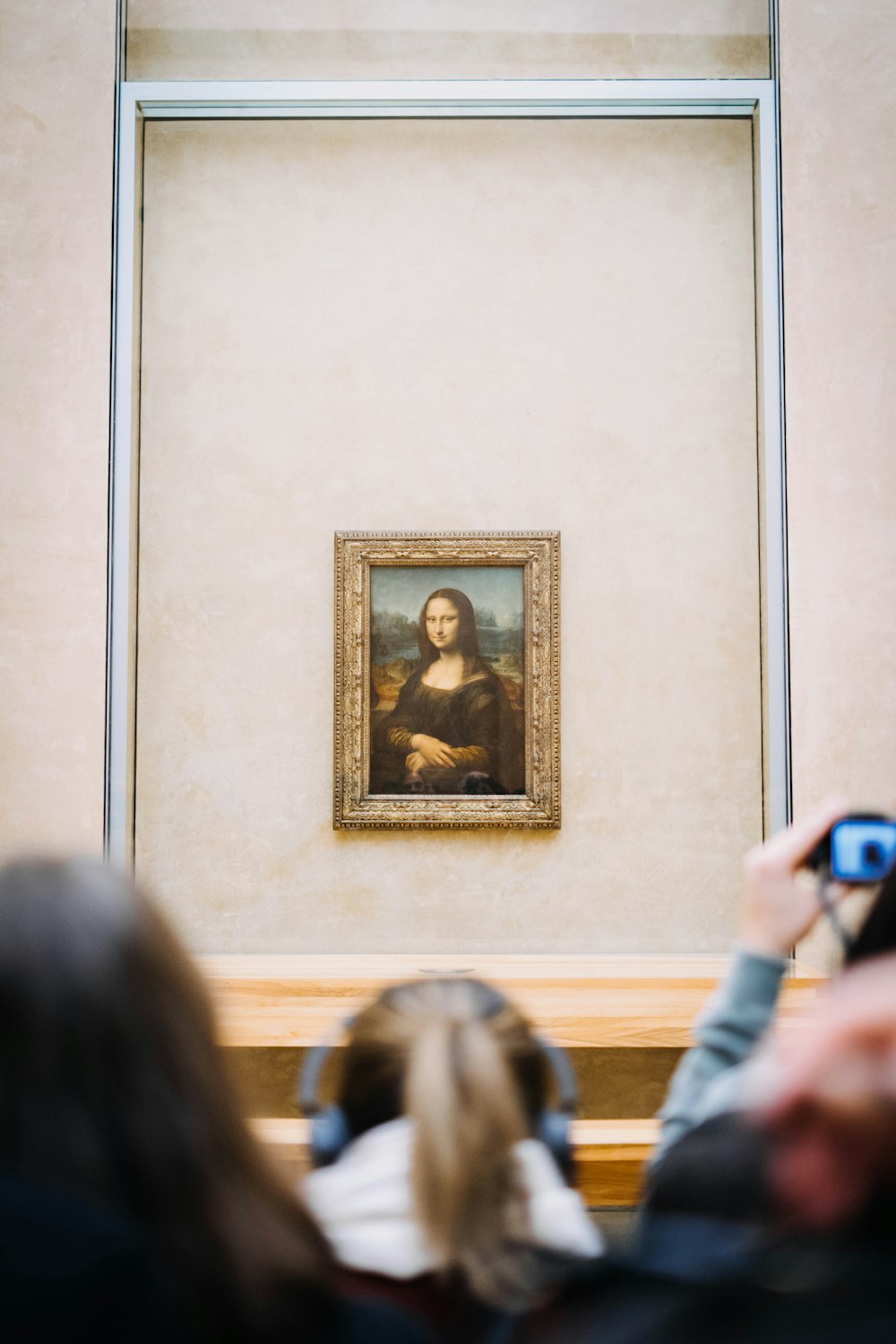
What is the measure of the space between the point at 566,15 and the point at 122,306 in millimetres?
3503

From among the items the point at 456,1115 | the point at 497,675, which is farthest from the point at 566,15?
the point at 456,1115

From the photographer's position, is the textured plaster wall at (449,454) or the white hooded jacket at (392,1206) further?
the textured plaster wall at (449,454)

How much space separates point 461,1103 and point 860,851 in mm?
865

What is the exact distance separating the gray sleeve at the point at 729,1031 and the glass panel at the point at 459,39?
711cm

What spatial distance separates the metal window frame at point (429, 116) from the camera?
6.61 meters

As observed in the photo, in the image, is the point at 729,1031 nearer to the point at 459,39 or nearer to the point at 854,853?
the point at 854,853

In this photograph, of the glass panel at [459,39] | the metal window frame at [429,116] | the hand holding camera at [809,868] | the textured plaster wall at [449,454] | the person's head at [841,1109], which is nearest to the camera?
the person's head at [841,1109]

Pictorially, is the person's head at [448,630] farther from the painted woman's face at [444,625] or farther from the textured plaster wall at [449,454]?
the textured plaster wall at [449,454]

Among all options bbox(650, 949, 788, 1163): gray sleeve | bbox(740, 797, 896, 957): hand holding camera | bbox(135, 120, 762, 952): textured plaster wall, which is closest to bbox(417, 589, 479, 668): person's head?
bbox(135, 120, 762, 952): textured plaster wall

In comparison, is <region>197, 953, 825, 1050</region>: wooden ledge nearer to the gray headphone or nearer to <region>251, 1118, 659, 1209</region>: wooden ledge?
<region>251, 1118, 659, 1209</region>: wooden ledge

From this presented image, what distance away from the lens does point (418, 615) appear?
280 inches

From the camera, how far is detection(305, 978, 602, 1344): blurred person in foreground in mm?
1396

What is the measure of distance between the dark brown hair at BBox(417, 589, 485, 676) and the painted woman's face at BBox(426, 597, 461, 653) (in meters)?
0.02

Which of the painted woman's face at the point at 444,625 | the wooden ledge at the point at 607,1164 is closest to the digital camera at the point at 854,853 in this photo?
the wooden ledge at the point at 607,1164
